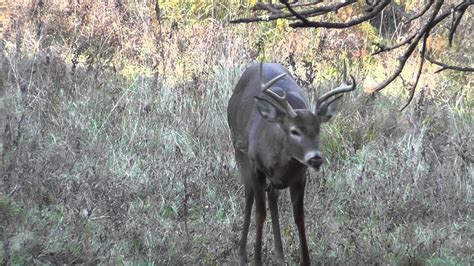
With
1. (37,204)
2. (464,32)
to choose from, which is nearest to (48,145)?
(37,204)

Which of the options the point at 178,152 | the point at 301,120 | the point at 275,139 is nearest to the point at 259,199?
the point at 275,139

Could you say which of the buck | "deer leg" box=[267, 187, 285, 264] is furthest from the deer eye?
"deer leg" box=[267, 187, 285, 264]

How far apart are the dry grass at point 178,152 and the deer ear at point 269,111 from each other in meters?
1.07

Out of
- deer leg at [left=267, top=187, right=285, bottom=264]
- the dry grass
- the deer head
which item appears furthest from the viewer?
the dry grass

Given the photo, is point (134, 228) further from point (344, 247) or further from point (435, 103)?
point (435, 103)

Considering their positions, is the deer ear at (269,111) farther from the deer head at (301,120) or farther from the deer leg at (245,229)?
the deer leg at (245,229)

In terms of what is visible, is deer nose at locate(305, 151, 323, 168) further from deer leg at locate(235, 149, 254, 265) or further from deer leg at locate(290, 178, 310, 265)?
deer leg at locate(235, 149, 254, 265)

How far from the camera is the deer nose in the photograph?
200 inches

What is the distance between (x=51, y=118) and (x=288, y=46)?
3.21 meters

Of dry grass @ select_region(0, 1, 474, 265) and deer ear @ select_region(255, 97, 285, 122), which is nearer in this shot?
deer ear @ select_region(255, 97, 285, 122)

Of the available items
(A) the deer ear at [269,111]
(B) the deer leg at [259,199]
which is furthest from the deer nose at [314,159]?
(B) the deer leg at [259,199]

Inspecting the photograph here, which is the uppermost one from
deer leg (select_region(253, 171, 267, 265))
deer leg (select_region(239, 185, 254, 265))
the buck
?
the buck

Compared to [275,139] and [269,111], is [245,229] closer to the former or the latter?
[275,139]

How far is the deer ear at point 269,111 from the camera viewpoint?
215 inches
